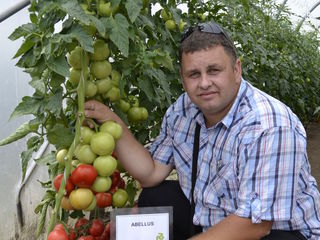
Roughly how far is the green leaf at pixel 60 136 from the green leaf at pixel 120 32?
1.00 feet

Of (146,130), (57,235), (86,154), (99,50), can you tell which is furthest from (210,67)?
(57,235)

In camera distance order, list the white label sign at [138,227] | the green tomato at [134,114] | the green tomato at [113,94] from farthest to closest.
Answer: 1. the green tomato at [134,114]
2. the white label sign at [138,227]
3. the green tomato at [113,94]

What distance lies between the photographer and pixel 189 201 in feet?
5.88

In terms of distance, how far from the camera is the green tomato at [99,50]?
1.31 metres

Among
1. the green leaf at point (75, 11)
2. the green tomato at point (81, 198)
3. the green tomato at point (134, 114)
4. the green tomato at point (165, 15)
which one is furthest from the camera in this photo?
the green tomato at point (165, 15)

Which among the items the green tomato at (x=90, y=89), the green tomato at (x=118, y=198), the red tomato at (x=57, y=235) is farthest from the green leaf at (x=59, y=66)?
the green tomato at (x=118, y=198)

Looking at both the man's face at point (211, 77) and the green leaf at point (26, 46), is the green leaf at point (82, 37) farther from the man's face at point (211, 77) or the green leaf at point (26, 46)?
the man's face at point (211, 77)

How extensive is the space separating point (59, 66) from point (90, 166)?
0.30m

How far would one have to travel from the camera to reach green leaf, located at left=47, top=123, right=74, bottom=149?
4.37 feet

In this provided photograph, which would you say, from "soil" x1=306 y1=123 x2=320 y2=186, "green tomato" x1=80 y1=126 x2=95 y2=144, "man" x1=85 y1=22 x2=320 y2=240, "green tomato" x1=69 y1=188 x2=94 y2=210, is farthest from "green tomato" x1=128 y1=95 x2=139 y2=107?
"soil" x1=306 y1=123 x2=320 y2=186

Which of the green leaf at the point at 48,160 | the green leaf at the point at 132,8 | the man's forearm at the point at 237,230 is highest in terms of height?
the green leaf at the point at 132,8

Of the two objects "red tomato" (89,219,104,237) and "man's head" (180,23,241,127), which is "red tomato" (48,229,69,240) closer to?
"red tomato" (89,219,104,237)

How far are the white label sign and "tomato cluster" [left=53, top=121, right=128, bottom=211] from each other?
0.59 ft

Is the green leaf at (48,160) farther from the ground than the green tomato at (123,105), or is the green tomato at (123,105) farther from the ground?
the green tomato at (123,105)
